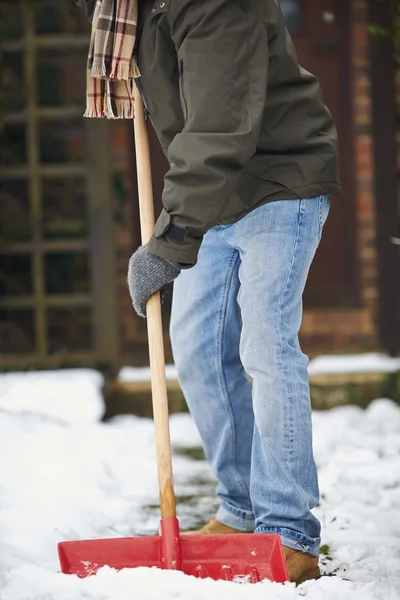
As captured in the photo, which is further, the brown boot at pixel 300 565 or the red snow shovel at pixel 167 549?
the brown boot at pixel 300 565

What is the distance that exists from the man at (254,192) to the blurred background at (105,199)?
233 cm

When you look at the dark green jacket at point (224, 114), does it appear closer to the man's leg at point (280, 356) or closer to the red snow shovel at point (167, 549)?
the man's leg at point (280, 356)

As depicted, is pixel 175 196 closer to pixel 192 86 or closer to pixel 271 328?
pixel 192 86

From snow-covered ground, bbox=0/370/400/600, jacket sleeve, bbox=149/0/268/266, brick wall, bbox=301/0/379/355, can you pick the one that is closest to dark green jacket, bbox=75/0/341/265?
jacket sleeve, bbox=149/0/268/266

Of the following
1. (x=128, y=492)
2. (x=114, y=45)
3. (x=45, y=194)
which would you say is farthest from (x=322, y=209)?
(x=45, y=194)

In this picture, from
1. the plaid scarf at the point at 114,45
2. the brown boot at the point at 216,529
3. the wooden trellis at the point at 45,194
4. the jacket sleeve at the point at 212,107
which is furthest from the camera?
the wooden trellis at the point at 45,194

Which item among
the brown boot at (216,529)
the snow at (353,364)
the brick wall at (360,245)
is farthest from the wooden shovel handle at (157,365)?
the brick wall at (360,245)

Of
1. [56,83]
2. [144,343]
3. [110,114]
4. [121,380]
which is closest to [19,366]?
[121,380]

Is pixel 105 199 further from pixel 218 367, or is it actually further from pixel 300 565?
pixel 300 565

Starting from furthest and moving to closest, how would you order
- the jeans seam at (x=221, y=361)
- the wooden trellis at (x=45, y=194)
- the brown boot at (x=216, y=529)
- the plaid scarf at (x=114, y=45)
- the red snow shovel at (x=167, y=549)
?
the wooden trellis at (x=45, y=194) < the brown boot at (x=216, y=529) < the jeans seam at (x=221, y=361) < the plaid scarf at (x=114, y=45) < the red snow shovel at (x=167, y=549)

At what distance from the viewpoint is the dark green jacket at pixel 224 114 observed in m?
1.94

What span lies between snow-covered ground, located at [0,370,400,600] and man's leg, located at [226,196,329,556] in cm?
21

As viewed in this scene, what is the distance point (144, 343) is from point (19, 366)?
891 mm

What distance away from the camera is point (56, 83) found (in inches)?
196
